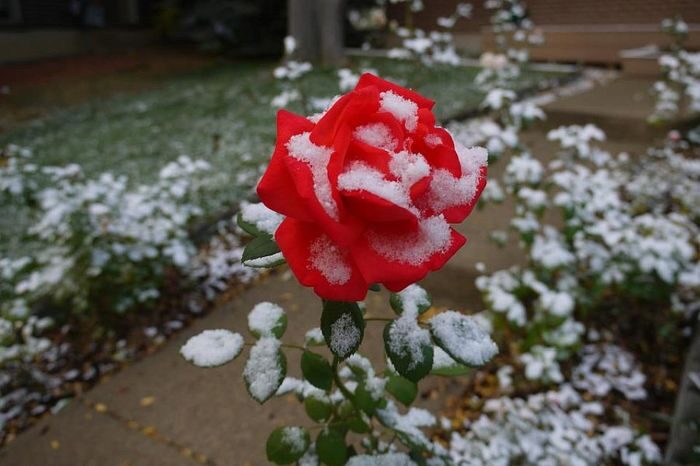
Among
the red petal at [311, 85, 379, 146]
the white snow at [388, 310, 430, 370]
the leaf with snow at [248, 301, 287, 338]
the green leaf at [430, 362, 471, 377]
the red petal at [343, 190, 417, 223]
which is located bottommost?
the green leaf at [430, 362, 471, 377]

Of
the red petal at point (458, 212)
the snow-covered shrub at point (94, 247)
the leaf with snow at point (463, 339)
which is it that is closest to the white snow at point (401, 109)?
the red petal at point (458, 212)

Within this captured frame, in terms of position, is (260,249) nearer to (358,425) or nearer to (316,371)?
(316,371)

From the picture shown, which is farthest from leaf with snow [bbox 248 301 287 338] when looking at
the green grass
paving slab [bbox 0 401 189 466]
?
the green grass

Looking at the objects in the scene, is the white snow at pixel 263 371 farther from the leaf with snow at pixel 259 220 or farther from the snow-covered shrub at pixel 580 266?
the snow-covered shrub at pixel 580 266

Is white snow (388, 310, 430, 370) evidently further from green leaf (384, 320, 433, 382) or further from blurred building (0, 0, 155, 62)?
blurred building (0, 0, 155, 62)

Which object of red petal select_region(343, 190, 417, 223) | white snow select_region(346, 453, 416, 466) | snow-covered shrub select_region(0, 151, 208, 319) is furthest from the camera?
snow-covered shrub select_region(0, 151, 208, 319)

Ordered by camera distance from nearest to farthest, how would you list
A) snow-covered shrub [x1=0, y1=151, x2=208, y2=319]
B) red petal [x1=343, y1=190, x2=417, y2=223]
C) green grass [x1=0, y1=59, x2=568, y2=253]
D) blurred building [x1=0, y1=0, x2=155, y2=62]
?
1. red petal [x1=343, y1=190, x2=417, y2=223]
2. snow-covered shrub [x1=0, y1=151, x2=208, y2=319]
3. green grass [x1=0, y1=59, x2=568, y2=253]
4. blurred building [x1=0, y1=0, x2=155, y2=62]
